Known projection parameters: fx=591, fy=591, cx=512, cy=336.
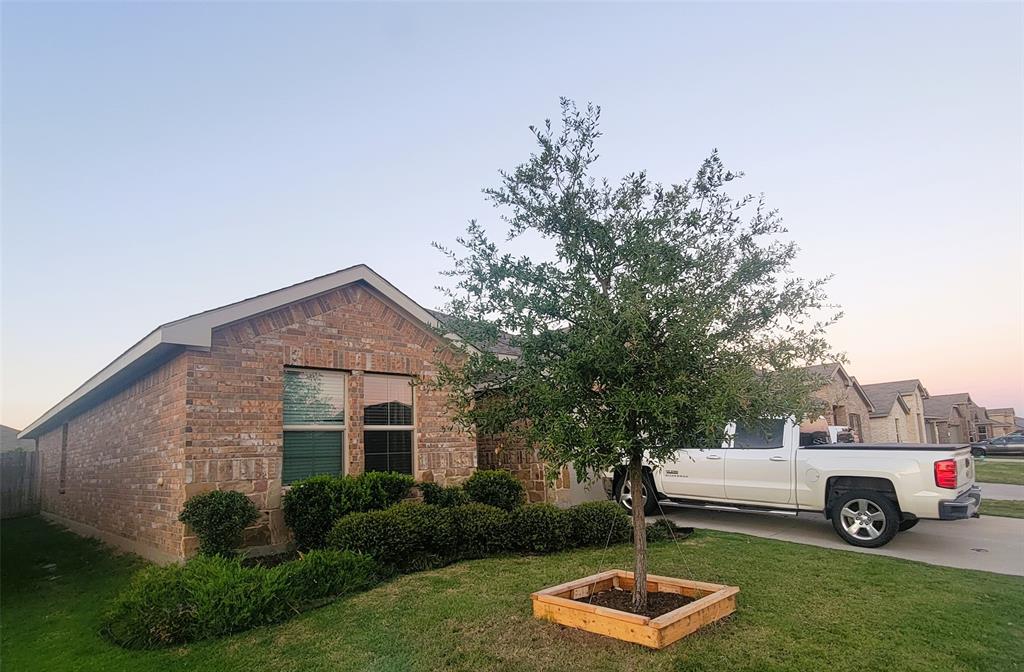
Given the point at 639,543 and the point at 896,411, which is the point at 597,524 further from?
the point at 896,411

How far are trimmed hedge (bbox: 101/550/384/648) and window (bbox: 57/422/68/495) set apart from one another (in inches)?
489

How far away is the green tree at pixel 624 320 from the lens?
14.9ft

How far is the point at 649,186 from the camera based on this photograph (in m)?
5.36

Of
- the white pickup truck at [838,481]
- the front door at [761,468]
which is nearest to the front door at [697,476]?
the white pickup truck at [838,481]

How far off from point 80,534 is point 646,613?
45.5 ft

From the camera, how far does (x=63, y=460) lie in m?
16.0

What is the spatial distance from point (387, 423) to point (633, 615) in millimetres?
6072

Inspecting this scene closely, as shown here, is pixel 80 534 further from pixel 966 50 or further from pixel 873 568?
pixel 966 50

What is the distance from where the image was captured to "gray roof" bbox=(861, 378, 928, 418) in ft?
104

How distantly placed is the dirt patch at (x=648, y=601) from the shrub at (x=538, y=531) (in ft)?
7.73

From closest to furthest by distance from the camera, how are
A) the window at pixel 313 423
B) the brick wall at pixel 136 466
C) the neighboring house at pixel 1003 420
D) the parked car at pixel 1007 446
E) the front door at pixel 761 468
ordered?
1. the brick wall at pixel 136 466
2. the window at pixel 313 423
3. the front door at pixel 761 468
4. the parked car at pixel 1007 446
5. the neighboring house at pixel 1003 420

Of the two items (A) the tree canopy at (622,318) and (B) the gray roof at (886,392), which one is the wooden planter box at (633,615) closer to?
(A) the tree canopy at (622,318)

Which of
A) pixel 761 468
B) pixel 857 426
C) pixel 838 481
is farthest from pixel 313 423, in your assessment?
pixel 857 426

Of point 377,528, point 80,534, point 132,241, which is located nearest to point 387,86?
point 132,241
